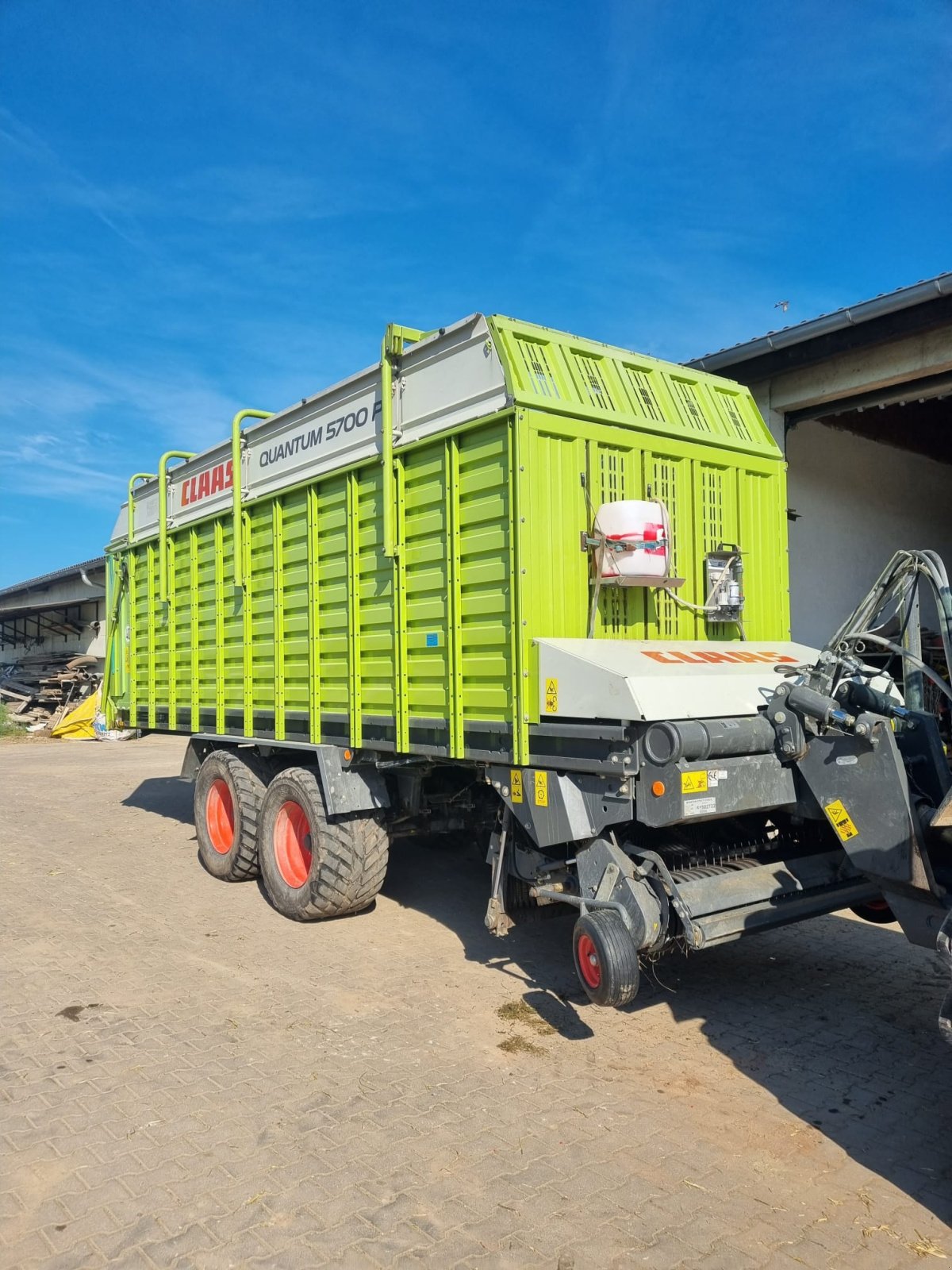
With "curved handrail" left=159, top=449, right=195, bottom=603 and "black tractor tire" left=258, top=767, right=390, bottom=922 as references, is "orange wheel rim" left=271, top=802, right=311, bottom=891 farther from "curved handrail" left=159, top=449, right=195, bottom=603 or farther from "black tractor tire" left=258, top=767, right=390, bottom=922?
"curved handrail" left=159, top=449, right=195, bottom=603

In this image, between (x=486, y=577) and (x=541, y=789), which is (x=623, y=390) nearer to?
(x=486, y=577)

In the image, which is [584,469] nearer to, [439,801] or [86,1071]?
[439,801]

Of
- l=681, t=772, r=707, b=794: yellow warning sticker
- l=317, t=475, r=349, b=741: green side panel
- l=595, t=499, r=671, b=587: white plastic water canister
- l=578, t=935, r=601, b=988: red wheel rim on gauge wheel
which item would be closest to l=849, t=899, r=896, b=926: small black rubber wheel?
l=681, t=772, r=707, b=794: yellow warning sticker

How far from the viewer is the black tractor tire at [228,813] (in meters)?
7.15

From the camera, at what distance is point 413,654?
546 cm

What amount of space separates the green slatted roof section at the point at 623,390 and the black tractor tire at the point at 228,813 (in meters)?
3.77

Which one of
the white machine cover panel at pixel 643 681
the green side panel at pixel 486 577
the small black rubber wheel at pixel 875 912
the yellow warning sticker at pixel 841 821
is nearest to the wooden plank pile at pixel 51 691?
the green side panel at pixel 486 577

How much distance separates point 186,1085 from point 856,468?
11466 millimetres

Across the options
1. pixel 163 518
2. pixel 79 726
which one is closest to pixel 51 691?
pixel 79 726

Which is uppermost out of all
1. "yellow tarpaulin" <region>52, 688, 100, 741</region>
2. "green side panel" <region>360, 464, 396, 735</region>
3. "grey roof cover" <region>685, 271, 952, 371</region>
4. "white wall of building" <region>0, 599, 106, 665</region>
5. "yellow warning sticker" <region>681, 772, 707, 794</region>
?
"grey roof cover" <region>685, 271, 952, 371</region>

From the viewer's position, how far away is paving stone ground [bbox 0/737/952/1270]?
289 cm

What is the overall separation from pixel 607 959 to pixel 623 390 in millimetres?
3088

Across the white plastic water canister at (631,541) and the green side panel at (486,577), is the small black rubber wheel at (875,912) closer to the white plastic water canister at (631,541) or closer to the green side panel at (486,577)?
the white plastic water canister at (631,541)

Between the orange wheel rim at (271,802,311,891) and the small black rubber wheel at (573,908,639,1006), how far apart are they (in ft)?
9.22
